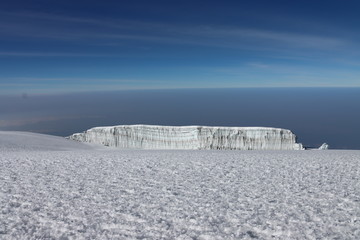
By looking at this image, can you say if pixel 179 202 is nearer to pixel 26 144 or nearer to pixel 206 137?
pixel 26 144

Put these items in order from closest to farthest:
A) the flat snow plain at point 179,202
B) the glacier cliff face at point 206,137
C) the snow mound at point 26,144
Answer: the flat snow plain at point 179,202, the snow mound at point 26,144, the glacier cliff face at point 206,137

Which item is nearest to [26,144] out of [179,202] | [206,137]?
[179,202]

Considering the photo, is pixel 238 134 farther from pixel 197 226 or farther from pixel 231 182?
pixel 197 226

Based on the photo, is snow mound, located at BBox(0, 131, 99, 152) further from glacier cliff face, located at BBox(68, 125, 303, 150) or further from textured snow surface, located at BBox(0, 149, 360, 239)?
glacier cliff face, located at BBox(68, 125, 303, 150)

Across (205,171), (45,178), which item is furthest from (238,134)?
(45,178)

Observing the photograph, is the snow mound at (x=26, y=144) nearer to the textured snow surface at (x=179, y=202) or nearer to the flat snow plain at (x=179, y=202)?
the flat snow plain at (x=179, y=202)

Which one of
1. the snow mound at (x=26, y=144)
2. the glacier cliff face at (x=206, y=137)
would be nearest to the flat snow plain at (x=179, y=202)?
the snow mound at (x=26, y=144)

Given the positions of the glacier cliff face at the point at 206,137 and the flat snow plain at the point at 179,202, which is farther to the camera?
the glacier cliff face at the point at 206,137
